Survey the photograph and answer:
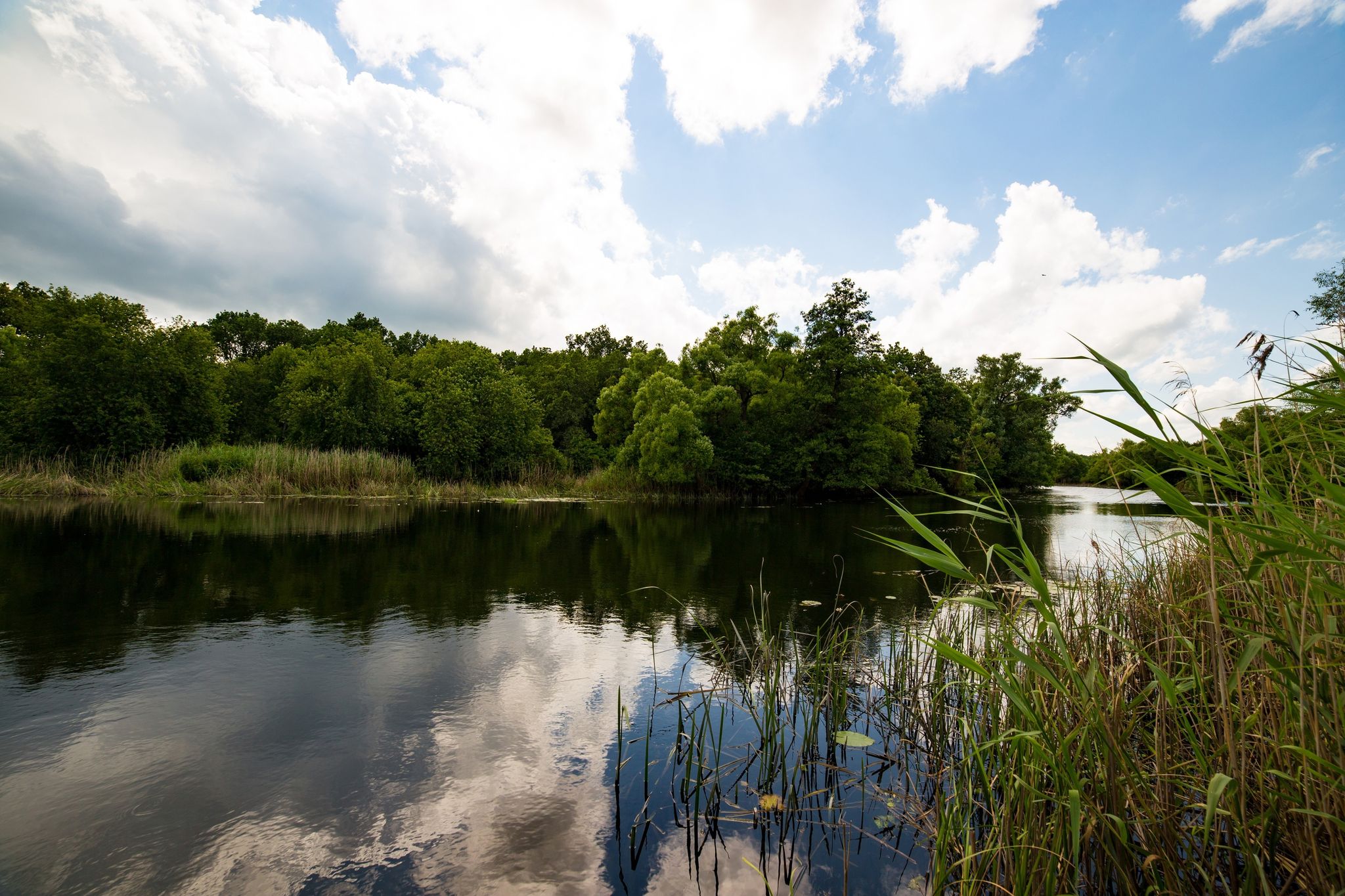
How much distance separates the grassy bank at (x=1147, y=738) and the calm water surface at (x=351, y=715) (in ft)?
1.48

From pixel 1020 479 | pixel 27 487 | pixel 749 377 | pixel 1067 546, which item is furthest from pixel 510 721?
pixel 1020 479

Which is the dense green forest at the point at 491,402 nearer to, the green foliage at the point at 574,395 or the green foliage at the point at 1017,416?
the green foliage at the point at 574,395

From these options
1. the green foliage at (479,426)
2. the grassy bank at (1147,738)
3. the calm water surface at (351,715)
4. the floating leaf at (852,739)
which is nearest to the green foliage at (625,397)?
the green foliage at (479,426)

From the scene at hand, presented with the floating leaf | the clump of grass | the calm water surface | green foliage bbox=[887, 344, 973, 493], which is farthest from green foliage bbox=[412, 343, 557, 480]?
the clump of grass

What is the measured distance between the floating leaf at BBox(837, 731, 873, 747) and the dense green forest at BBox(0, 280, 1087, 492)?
2715cm

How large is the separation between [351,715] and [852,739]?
12.4 ft

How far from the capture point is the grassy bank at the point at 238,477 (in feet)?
69.1

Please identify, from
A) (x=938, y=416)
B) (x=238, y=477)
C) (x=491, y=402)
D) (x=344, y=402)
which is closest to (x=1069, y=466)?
(x=938, y=416)

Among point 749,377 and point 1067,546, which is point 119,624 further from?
point 749,377

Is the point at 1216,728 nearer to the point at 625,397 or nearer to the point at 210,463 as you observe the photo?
the point at 210,463

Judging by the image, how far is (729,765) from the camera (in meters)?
3.90

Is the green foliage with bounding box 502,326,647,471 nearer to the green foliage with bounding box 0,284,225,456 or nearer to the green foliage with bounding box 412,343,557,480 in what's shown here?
the green foliage with bounding box 412,343,557,480

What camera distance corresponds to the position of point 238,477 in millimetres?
23953

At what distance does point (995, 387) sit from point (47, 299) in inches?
2630
